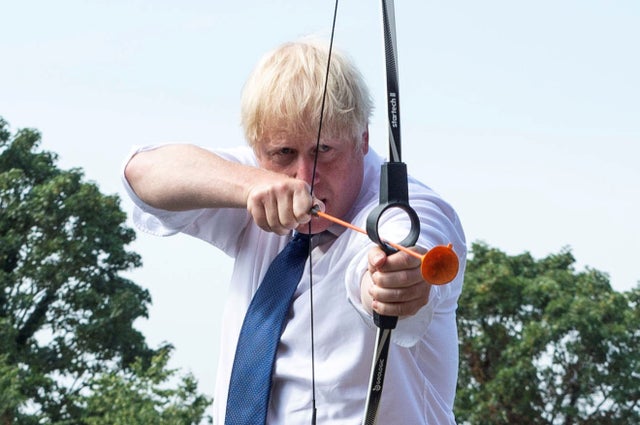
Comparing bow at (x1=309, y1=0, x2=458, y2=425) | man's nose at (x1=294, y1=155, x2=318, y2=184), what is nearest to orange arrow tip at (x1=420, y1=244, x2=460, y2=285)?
bow at (x1=309, y1=0, x2=458, y2=425)

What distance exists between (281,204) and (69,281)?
15763mm

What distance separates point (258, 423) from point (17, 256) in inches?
620

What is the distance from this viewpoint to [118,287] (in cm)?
1781

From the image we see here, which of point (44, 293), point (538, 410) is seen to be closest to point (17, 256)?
point (44, 293)

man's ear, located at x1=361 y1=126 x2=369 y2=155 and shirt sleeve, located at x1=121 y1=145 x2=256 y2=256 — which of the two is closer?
man's ear, located at x1=361 y1=126 x2=369 y2=155

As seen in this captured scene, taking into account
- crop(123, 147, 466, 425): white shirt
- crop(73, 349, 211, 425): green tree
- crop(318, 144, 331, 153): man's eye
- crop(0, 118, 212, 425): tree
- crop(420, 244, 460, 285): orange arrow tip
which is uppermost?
crop(0, 118, 212, 425): tree

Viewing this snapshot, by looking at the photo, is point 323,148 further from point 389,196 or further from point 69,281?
point 69,281

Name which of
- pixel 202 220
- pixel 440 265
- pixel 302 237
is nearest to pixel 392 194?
pixel 440 265

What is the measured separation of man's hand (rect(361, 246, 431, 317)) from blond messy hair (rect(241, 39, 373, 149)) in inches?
16.9

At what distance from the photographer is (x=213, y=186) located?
262 cm

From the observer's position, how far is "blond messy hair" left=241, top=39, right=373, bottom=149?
7.98ft

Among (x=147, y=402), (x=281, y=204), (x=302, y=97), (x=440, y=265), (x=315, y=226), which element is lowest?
(x=440, y=265)

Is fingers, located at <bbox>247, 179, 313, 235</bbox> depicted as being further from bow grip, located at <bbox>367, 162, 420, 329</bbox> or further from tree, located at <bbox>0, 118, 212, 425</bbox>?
tree, located at <bbox>0, 118, 212, 425</bbox>

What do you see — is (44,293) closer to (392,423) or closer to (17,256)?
(17,256)
